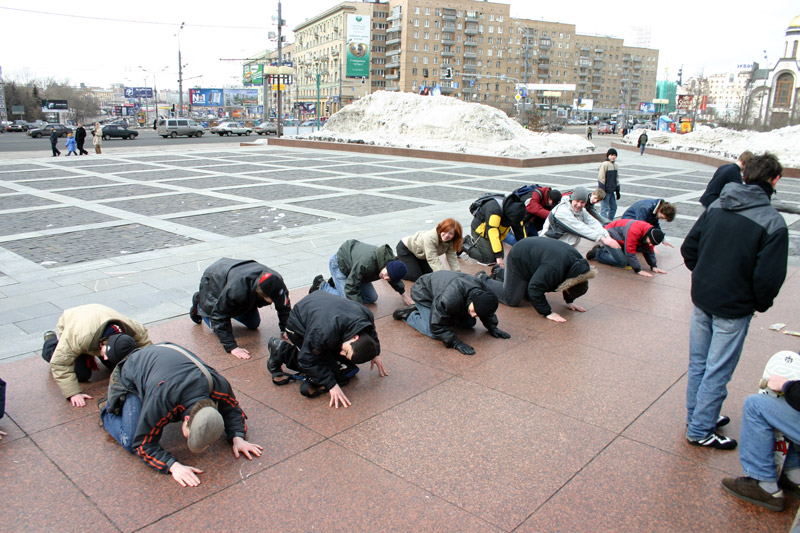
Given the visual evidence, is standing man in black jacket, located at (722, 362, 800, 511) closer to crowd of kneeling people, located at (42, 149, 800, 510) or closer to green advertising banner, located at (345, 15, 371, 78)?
crowd of kneeling people, located at (42, 149, 800, 510)

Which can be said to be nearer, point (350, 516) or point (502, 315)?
point (350, 516)

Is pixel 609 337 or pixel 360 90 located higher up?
pixel 360 90

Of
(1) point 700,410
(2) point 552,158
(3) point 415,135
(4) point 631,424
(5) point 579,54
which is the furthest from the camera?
(5) point 579,54

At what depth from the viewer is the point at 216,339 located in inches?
217

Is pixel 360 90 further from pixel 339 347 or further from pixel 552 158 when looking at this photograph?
pixel 339 347

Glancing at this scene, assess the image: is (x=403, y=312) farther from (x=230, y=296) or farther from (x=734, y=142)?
(x=734, y=142)

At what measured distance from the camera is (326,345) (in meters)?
4.04

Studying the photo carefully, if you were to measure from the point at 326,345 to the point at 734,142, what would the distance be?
117ft

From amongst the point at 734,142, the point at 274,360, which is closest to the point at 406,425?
the point at 274,360

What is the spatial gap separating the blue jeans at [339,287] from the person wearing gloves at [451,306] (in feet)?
2.76

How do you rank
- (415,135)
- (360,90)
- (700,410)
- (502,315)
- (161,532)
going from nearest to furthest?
(161,532) < (700,410) < (502,315) < (415,135) < (360,90)

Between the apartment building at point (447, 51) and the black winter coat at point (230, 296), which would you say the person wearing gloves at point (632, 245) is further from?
the apartment building at point (447, 51)

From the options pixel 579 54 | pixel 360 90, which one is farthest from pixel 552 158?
pixel 579 54

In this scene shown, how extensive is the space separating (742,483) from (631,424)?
2.88ft
